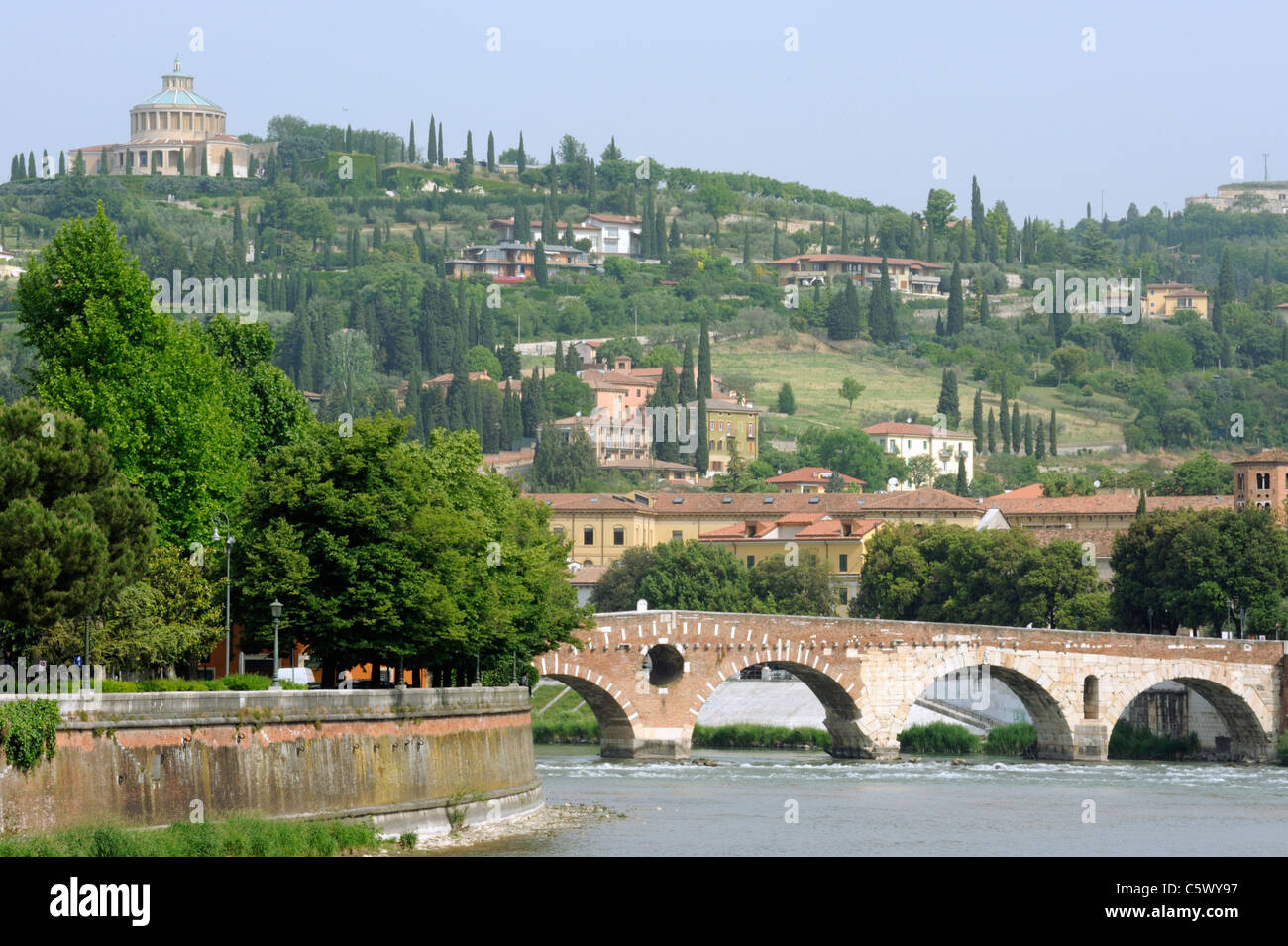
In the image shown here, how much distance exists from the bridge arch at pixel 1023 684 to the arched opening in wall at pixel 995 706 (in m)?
0.03

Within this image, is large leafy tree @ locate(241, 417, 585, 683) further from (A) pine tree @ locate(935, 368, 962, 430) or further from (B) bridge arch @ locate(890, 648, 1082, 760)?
(A) pine tree @ locate(935, 368, 962, 430)

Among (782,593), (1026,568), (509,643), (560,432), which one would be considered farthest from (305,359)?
(509,643)

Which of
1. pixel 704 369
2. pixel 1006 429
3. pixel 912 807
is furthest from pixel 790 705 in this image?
pixel 1006 429

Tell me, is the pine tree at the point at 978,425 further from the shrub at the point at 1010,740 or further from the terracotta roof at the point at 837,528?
the shrub at the point at 1010,740

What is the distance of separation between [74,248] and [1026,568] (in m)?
44.7

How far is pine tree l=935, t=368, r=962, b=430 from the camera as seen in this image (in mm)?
160500

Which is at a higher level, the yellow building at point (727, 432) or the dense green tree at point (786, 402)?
the dense green tree at point (786, 402)

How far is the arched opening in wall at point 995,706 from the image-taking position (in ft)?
221

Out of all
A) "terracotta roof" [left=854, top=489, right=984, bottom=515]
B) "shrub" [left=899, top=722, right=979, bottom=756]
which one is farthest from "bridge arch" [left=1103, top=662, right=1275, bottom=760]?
"terracotta roof" [left=854, top=489, right=984, bottom=515]

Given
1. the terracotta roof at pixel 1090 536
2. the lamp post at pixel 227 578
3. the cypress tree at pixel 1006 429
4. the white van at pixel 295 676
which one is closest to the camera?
the lamp post at pixel 227 578

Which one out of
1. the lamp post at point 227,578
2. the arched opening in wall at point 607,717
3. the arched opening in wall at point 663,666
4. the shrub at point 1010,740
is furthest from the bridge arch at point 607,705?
the lamp post at point 227,578

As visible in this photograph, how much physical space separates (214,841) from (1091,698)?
140 ft
